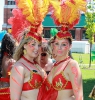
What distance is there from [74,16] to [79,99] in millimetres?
884

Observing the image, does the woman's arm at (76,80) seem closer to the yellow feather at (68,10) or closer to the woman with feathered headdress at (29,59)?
the woman with feathered headdress at (29,59)

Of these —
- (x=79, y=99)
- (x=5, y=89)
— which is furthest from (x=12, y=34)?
(x=79, y=99)

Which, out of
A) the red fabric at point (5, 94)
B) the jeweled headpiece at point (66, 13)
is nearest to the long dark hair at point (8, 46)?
the red fabric at point (5, 94)

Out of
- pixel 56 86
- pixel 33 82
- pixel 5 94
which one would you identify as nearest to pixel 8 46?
pixel 5 94

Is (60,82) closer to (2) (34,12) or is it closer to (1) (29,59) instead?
(1) (29,59)

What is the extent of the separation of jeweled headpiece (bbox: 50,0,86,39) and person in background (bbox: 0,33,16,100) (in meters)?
1.20

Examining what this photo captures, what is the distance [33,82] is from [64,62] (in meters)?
0.38

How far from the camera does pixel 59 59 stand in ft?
11.1

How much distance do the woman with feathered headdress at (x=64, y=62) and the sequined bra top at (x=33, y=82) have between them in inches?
3.5

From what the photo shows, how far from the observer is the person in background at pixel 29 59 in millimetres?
3250

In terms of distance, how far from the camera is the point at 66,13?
339cm

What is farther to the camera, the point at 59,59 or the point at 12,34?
the point at 12,34

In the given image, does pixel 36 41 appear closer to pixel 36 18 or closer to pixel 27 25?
pixel 36 18

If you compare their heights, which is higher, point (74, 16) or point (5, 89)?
point (74, 16)
